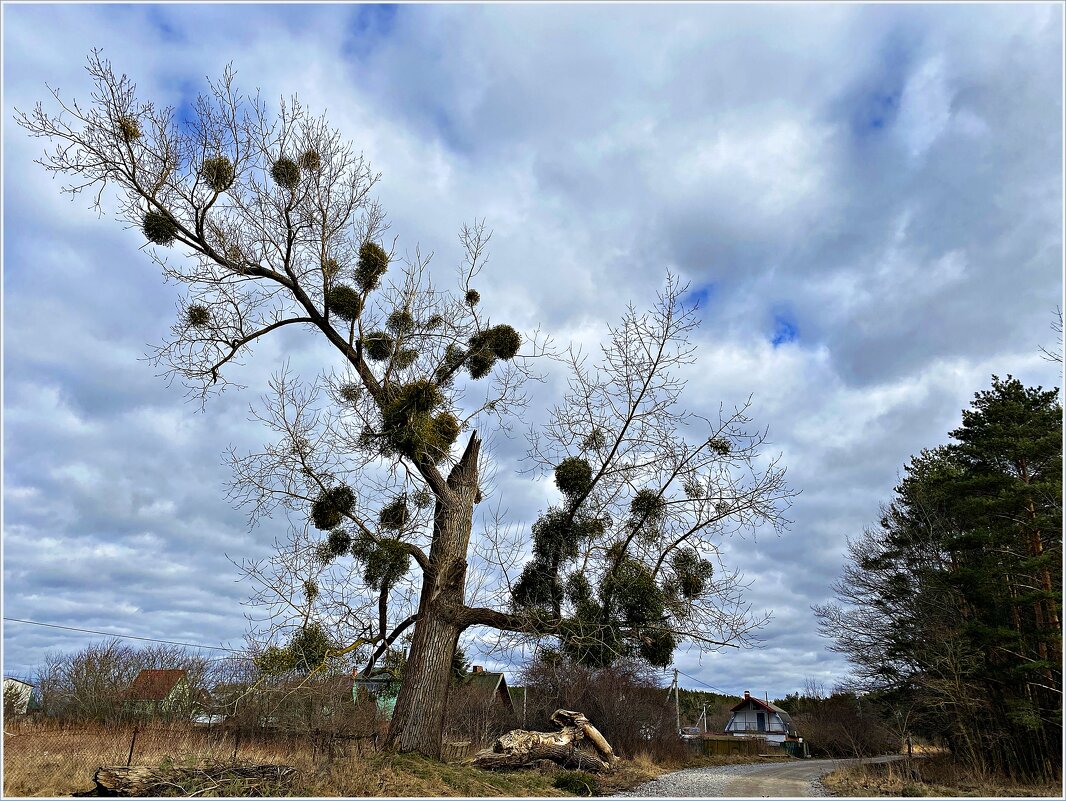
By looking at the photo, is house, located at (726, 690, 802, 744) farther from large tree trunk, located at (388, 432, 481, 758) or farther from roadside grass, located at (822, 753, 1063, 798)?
large tree trunk, located at (388, 432, 481, 758)

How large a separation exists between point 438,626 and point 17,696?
11.7 m

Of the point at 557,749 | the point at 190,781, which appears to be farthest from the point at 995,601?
the point at 190,781

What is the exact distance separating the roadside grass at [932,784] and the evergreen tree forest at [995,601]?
623 millimetres

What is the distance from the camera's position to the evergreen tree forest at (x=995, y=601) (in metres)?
16.1

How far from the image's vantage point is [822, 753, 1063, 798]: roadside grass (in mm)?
14242

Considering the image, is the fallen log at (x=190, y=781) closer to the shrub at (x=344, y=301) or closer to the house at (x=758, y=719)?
the shrub at (x=344, y=301)

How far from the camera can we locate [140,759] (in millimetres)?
9422

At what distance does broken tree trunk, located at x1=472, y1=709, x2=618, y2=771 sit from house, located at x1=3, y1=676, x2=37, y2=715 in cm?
966

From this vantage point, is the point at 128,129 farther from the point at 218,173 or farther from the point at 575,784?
the point at 575,784

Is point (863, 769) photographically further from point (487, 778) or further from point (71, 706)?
point (71, 706)

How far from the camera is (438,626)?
31.0ft

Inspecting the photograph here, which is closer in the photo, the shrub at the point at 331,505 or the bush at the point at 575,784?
the shrub at the point at 331,505

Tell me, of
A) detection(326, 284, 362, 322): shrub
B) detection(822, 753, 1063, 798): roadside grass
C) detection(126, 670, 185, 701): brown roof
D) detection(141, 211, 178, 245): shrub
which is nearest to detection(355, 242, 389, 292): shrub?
detection(326, 284, 362, 322): shrub

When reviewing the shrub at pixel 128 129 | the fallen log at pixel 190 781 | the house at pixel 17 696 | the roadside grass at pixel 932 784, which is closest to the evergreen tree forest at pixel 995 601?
the roadside grass at pixel 932 784
